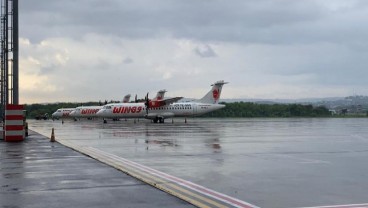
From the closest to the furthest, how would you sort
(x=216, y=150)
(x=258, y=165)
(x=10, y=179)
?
(x=10, y=179), (x=258, y=165), (x=216, y=150)

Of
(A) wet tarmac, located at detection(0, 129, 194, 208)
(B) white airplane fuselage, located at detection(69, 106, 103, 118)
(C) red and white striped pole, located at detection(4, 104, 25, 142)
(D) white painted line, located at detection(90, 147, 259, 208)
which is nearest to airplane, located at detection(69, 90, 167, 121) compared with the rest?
(B) white airplane fuselage, located at detection(69, 106, 103, 118)

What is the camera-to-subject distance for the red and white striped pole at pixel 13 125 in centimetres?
2412

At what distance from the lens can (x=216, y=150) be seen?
714 inches

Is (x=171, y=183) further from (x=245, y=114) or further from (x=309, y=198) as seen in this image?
(x=245, y=114)

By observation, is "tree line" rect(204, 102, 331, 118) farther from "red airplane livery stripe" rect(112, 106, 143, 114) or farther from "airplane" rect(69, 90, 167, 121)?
"red airplane livery stripe" rect(112, 106, 143, 114)

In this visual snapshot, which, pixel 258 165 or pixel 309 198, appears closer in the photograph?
pixel 309 198

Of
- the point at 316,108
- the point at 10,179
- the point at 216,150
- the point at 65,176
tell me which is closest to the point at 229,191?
the point at 65,176

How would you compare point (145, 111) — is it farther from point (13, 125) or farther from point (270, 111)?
point (270, 111)

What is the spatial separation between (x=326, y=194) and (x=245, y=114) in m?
109

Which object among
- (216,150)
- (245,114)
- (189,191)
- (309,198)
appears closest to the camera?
(309,198)

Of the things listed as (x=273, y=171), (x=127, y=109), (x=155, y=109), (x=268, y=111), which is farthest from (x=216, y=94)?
(x=273, y=171)

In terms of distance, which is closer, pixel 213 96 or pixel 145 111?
pixel 145 111

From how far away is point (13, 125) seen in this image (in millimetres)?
A: 24234

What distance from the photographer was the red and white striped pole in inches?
950
